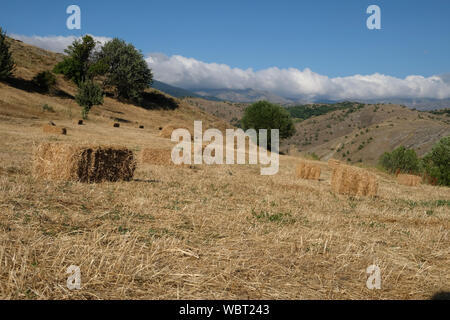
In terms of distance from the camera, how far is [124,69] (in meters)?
66.6

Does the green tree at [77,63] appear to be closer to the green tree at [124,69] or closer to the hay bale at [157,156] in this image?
the green tree at [124,69]

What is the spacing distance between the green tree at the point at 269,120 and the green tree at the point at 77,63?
28.6m

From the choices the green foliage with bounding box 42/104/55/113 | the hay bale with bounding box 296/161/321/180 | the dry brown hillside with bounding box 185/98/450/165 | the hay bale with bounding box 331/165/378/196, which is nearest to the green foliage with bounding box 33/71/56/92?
the green foliage with bounding box 42/104/55/113

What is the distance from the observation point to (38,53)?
6738 cm

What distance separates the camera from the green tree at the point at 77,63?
5741cm

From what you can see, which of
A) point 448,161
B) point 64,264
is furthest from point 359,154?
point 64,264

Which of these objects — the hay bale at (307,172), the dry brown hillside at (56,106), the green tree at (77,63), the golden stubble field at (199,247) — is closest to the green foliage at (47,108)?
the dry brown hillside at (56,106)

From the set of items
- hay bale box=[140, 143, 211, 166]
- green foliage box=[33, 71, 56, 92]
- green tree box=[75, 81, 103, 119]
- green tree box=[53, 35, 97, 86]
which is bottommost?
hay bale box=[140, 143, 211, 166]

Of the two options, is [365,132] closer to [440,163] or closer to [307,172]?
[440,163]

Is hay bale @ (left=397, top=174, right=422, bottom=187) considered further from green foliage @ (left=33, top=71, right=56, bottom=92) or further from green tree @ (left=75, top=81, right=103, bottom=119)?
green foliage @ (left=33, top=71, right=56, bottom=92)

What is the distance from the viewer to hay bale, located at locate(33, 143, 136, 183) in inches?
380

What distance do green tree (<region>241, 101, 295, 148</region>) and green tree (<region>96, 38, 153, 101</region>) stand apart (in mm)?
23084

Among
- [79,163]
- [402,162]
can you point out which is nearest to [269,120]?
[402,162]

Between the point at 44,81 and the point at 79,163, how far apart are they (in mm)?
47161
